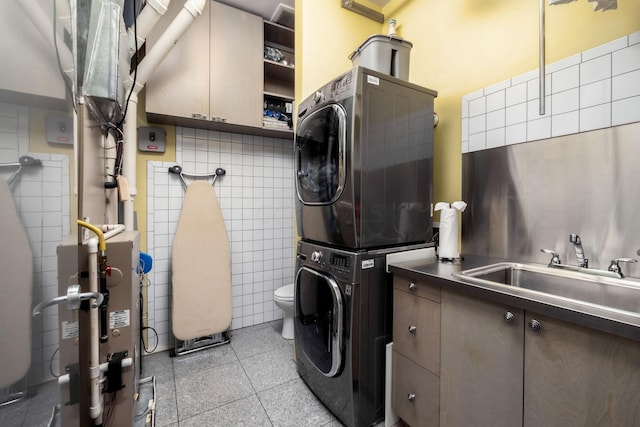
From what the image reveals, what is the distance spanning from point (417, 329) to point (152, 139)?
235cm

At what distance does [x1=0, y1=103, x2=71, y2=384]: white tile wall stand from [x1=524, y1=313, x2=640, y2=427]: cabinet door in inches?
54.2

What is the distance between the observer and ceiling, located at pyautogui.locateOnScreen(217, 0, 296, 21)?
214cm

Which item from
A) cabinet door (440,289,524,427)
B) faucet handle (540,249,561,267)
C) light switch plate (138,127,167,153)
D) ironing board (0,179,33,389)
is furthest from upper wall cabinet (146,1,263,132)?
faucet handle (540,249,561,267)

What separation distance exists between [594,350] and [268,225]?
239cm

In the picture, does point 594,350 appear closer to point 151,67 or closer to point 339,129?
point 339,129

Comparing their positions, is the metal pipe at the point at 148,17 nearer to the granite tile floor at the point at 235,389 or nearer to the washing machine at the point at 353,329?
the washing machine at the point at 353,329

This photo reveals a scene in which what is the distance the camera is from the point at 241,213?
101 inches

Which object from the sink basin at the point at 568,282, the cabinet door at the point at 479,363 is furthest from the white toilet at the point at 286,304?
the sink basin at the point at 568,282

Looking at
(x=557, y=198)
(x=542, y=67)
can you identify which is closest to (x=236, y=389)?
(x=557, y=198)

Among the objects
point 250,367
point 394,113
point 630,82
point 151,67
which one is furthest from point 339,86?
point 250,367

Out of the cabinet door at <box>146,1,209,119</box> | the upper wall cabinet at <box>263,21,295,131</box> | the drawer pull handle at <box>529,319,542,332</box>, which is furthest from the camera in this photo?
the upper wall cabinet at <box>263,21,295,131</box>

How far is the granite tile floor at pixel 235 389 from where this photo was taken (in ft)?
4.76

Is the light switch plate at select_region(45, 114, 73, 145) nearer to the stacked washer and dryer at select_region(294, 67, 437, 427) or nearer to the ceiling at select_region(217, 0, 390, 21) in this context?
the stacked washer and dryer at select_region(294, 67, 437, 427)

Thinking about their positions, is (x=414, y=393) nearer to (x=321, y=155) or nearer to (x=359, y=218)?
(x=359, y=218)
